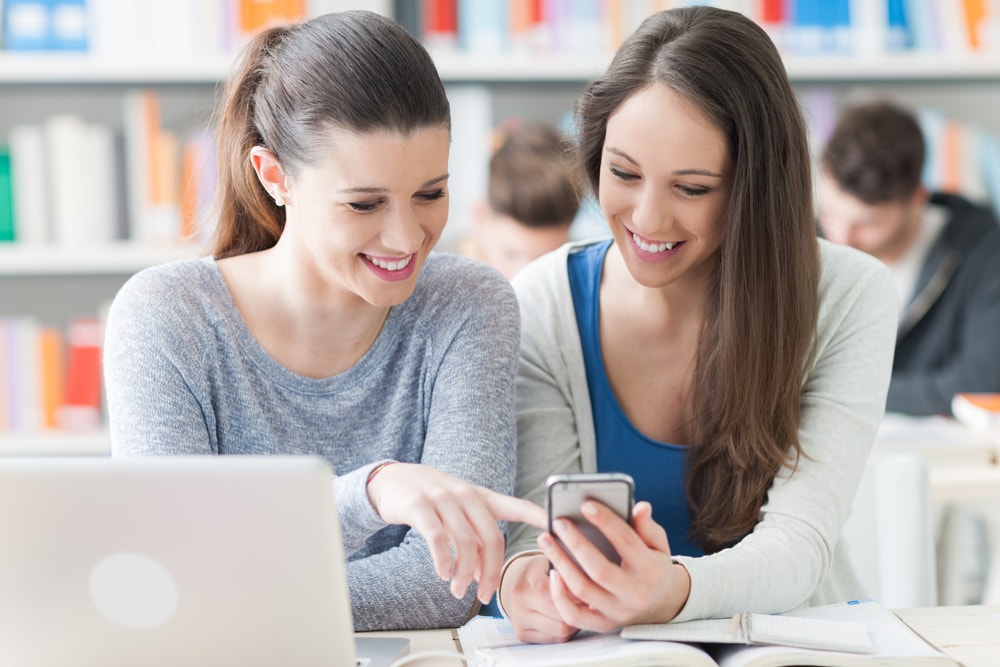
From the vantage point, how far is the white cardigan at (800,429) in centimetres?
114

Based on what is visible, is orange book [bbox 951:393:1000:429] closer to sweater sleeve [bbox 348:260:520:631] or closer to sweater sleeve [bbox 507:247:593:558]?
sweater sleeve [bbox 507:247:593:558]

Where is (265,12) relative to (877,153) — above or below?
above

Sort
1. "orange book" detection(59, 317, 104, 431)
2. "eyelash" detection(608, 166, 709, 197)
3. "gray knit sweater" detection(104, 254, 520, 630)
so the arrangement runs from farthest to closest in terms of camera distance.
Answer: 1. "orange book" detection(59, 317, 104, 431)
2. "eyelash" detection(608, 166, 709, 197)
3. "gray knit sweater" detection(104, 254, 520, 630)

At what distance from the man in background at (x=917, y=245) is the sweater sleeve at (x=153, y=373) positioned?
2005 millimetres

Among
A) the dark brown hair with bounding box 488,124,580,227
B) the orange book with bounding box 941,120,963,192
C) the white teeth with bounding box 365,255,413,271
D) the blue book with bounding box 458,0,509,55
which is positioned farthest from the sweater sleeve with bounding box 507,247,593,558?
the orange book with bounding box 941,120,963,192

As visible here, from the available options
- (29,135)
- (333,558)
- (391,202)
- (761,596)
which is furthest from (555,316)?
(29,135)

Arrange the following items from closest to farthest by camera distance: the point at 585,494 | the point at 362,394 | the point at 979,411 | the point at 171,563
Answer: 1. the point at 171,563
2. the point at 585,494
3. the point at 362,394
4. the point at 979,411

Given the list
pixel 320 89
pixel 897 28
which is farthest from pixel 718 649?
pixel 897 28

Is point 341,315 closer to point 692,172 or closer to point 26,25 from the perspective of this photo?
point 692,172

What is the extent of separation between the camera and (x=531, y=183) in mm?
2582

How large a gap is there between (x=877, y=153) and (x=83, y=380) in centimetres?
205

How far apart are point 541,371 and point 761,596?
42 cm

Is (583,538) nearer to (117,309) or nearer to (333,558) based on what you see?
(333,558)

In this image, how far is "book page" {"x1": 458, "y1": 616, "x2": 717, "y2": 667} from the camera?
36.8 inches
